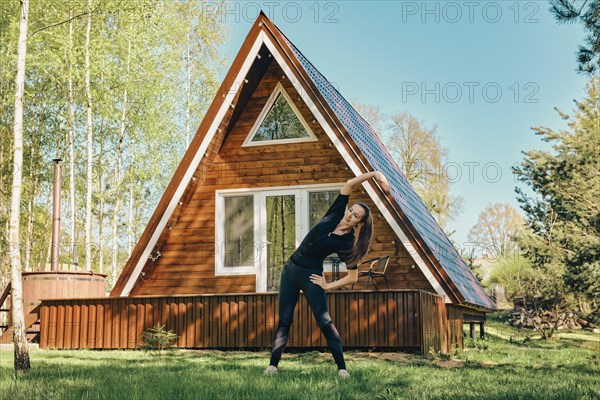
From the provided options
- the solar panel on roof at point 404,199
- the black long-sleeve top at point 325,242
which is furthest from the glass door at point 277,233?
the black long-sleeve top at point 325,242

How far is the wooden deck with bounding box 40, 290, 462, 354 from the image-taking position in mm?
11305

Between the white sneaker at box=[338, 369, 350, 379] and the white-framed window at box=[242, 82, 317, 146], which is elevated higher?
the white-framed window at box=[242, 82, 317, 146]

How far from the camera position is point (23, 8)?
8578mm

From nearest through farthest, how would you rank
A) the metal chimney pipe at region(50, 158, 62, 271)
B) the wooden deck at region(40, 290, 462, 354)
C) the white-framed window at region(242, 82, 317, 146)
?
the wooden deck at region(40, 290, 462, 354) → the white-framed window at region(242, 82, 317, 146) → the metal chimney pipe at region(50, 158, 62, 271)

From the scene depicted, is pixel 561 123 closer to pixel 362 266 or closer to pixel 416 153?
pixel 416 153

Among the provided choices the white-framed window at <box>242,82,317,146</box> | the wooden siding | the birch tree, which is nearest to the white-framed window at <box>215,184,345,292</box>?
the wooden siding

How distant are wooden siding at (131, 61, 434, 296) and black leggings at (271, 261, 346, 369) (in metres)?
6.73

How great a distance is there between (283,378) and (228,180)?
793cm

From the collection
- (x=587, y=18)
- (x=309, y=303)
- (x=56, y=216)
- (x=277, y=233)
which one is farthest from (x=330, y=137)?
(x=56, y=216)

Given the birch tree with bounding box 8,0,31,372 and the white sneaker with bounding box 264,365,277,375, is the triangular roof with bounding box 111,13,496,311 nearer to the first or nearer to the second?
the birch tree with bounding box 8,0,31,372

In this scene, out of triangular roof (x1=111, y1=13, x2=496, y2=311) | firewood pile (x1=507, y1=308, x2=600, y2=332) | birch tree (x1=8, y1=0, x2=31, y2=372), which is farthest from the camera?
firewood pile (x1=507, y1=308, x2=600, y2=332)

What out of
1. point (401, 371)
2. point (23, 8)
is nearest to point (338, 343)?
point (401, 371)

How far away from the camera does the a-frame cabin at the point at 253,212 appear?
1278cm

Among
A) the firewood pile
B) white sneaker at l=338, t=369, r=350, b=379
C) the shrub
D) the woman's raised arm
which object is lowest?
the firewood pile
